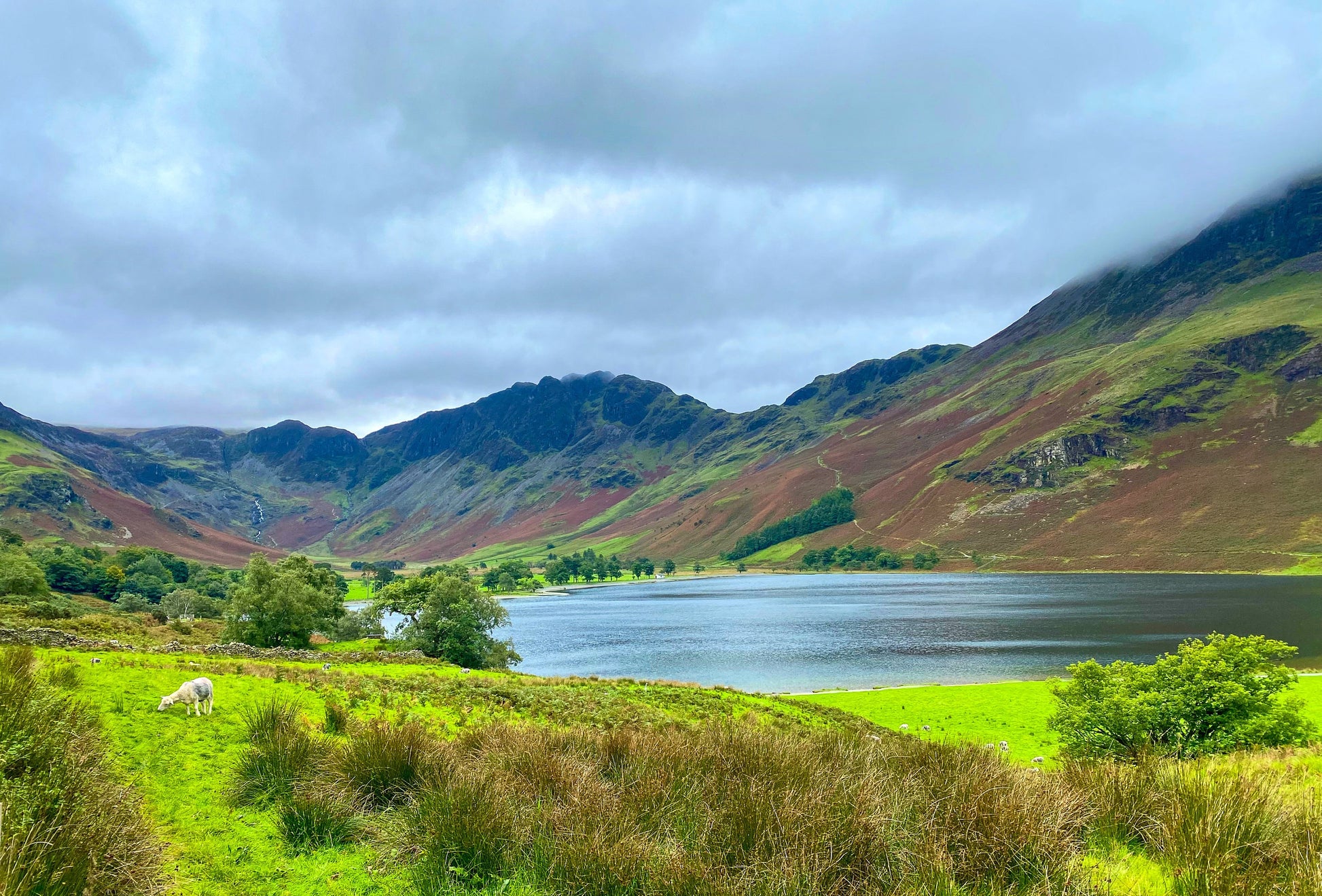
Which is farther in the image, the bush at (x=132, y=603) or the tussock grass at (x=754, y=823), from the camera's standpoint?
the bush at (x=132, y=603)

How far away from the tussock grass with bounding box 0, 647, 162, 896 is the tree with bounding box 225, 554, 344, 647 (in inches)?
1700

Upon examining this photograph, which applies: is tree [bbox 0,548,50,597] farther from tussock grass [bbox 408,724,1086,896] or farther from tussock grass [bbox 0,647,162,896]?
tussock grass [bbox 408,724,1086,896]

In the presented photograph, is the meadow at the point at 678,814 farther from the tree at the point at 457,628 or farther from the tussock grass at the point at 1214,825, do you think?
the tree at the point at 457,628

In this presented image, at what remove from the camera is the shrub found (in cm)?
915

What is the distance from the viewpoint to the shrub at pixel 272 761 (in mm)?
9148

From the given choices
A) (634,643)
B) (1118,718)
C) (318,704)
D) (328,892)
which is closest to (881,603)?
(634,643)

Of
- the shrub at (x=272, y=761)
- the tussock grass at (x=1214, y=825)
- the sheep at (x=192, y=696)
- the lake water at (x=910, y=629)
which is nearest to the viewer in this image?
the tussock grass at (x=1214, y=825)

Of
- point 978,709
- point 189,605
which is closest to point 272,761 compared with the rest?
point 978,709

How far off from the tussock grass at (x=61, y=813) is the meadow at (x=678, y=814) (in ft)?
1.25

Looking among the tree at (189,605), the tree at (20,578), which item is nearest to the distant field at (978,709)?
the tree at (20,578)

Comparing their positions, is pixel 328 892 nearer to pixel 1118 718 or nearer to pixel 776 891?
pixel 776 891

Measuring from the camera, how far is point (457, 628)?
169ft

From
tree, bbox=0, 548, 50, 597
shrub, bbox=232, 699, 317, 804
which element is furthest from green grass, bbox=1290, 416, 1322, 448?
tree, bbox=0, 548, 50, 597

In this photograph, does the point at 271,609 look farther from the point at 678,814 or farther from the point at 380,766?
the point at 678,814
